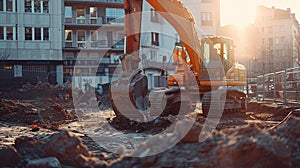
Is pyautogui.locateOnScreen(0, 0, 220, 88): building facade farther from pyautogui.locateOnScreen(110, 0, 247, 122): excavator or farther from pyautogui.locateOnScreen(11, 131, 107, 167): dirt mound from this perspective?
pyautogui.locateOnScreen(11, 131, 107, 167): dirt mound

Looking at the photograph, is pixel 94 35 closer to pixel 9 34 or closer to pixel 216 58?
pixel 9 34

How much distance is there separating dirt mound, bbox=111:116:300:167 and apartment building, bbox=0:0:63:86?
35.4 m

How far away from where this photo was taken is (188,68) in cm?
1361

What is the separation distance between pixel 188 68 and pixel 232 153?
1025cm

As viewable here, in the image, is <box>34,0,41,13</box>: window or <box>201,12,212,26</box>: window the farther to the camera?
Answer: <box>201,12,212,26</box>: window

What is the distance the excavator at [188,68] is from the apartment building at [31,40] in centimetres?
2679

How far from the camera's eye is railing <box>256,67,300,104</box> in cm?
1556

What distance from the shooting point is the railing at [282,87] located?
15562 millimetres

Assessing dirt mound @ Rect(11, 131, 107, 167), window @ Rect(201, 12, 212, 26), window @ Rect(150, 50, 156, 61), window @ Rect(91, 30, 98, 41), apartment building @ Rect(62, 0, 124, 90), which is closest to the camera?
dirt mound @ Rect(11, 131, 107, 167)

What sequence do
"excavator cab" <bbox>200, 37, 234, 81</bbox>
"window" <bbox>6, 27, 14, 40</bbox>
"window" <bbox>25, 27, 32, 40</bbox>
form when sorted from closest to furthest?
"excavator cab" <bbox>200, 37, 234, 81</bbox> < "window" <bbox>6, 27, 14, 40</bbox> < "window" <bbox>25, 27, 32, 40</bbox>

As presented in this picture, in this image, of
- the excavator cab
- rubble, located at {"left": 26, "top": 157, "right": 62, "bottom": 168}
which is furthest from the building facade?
rubble, located at {"left": 26, "top": 157, "right": 62, "bottom": 168}

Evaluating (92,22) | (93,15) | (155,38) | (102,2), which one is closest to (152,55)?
(155,38)

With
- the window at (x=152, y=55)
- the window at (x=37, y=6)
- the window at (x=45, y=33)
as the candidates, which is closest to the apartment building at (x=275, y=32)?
the window at (x=152, y=55)

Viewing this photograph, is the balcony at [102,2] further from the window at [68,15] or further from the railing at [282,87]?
the railing at [282,87]
